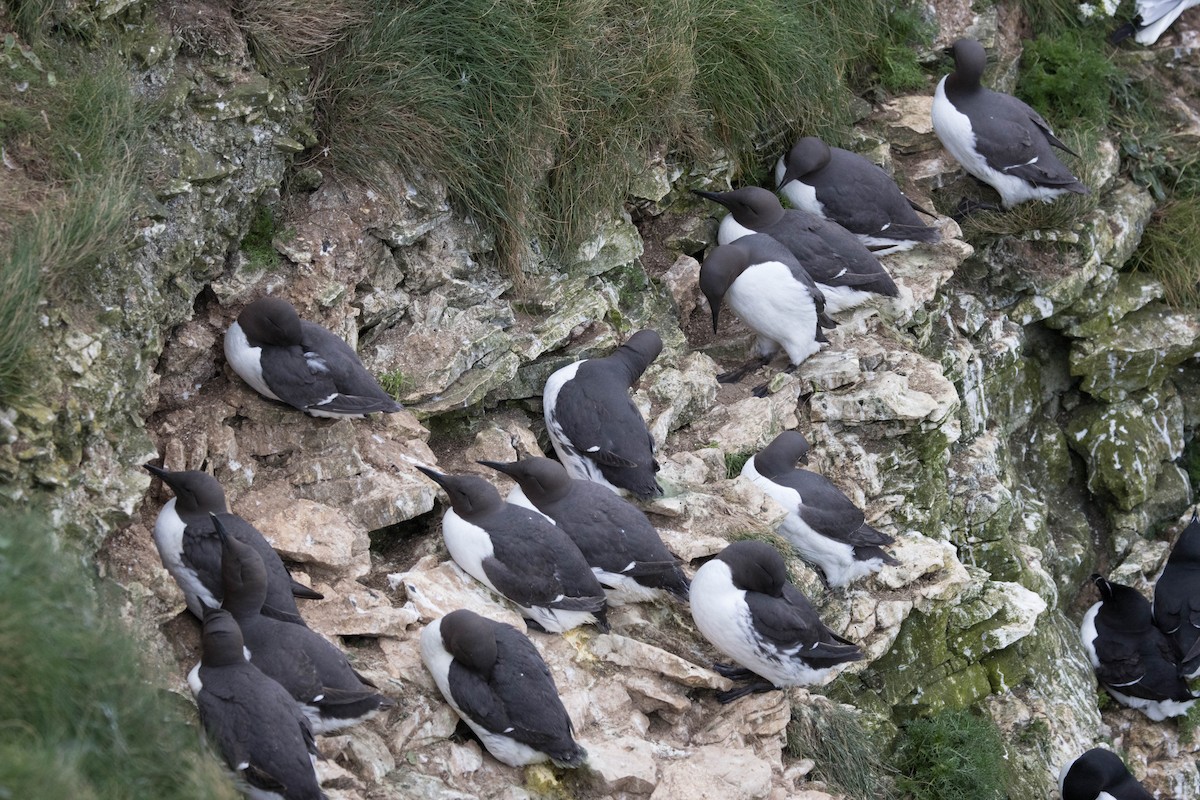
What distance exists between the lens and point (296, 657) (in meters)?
4.75

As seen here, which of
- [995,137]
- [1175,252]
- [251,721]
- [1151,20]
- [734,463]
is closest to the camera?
[251,721]

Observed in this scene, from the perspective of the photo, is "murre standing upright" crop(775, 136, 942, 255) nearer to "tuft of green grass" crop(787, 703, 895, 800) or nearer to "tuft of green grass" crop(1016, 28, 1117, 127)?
"tuft of green grass" crop(1016, 28, 1117, 127)

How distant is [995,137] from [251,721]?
6.82 metres

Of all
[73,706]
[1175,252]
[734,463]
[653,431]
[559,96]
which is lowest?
[1175,252]

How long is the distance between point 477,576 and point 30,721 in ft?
8.51

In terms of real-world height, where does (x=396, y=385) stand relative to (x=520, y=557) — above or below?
above

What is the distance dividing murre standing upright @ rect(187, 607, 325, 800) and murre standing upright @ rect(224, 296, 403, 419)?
1.63m

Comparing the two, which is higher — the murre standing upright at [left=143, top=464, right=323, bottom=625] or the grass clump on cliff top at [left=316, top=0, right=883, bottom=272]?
the grass clump on cliff top at [left=316, top=0, right=883, bottom=272]

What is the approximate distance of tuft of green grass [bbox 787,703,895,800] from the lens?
20.1 ft

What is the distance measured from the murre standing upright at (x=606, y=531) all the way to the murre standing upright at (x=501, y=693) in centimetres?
92

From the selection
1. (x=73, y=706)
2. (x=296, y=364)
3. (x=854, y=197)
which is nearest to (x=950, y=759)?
(x=854, y=197)

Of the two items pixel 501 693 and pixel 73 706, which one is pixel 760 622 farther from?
pixel 73 706

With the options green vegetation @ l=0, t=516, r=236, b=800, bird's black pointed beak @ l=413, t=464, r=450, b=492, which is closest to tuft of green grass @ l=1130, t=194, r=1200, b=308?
bird's black pointed beak @ l=413, t=464, r=450, b=492

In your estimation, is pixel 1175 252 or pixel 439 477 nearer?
pixel 439 477
